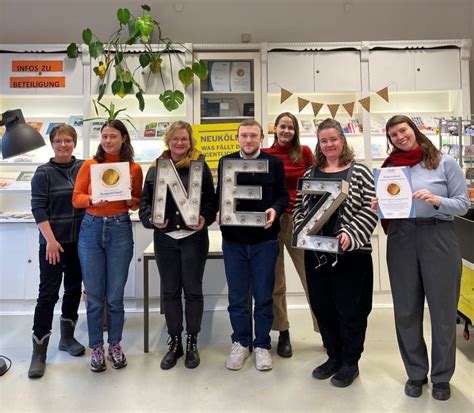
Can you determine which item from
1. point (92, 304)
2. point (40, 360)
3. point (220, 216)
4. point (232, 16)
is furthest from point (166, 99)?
point (40, 360)

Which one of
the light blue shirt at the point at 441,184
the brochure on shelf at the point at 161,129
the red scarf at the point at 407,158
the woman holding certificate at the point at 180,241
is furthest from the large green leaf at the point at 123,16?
the light blue shirt at the point at 441,184

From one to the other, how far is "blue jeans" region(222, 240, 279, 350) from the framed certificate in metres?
0.71

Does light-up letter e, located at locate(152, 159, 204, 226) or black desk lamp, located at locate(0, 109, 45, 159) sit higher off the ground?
black desk lamp, located at locate(0, 109, 45, 159)

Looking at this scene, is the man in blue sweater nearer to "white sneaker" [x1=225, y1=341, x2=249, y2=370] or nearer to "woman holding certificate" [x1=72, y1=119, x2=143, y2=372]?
"white sneaker" [x1=225, y1=341, x2=249, y2=370]

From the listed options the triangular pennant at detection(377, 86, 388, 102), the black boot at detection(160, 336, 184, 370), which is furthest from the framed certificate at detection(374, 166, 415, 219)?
the triangular pennant at detection(377, 86, 388, 102)

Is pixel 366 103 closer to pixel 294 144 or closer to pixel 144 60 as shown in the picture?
pixel 294 144

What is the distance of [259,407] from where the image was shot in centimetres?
196

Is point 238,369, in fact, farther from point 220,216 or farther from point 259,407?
point 220,216

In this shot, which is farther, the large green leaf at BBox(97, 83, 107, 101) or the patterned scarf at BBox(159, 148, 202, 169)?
the large green leaf at BBox(97, 83, 107, 101)

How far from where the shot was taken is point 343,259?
78.8 inches

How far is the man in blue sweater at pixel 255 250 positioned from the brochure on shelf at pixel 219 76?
1833 mm

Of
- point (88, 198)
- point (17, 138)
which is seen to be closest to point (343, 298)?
point (88, 198)

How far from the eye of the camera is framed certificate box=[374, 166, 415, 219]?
1879 millimetres

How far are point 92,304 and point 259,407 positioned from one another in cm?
121
